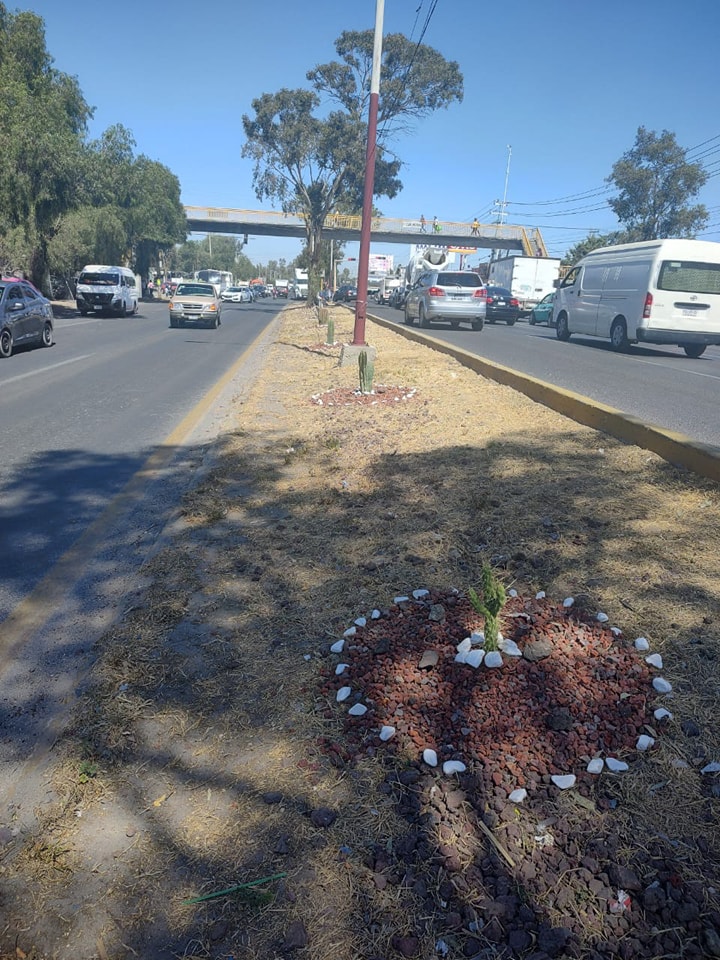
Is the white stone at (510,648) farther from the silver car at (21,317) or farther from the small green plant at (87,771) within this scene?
the silver car at (21,317)

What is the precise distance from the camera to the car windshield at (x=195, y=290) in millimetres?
26031

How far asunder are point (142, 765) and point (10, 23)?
3809cm

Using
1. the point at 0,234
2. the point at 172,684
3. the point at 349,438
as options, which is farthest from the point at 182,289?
the point at 172,684

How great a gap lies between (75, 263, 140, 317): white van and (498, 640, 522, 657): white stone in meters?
30.6

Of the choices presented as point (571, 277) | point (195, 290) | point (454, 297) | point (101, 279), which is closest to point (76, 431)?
point (454, 297)

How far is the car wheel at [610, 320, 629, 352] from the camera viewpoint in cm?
1818

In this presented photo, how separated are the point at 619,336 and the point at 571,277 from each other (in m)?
4.27

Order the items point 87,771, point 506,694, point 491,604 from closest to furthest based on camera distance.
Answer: point 87,771 < point 506,694 < point 491,604

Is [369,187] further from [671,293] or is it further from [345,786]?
[345,786]

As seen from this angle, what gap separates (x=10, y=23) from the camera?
31.0m

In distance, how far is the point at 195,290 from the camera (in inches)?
1038

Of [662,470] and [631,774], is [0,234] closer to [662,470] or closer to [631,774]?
[662,470]

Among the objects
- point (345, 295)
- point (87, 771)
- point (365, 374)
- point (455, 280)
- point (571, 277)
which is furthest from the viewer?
point (345, 295)

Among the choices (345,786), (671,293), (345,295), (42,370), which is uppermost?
(671,293)
